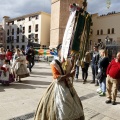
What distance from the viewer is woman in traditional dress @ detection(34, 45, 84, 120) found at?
342cm

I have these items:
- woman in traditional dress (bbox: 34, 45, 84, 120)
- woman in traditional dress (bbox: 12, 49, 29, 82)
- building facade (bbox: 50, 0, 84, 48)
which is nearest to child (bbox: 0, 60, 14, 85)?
woman in traditional dress (bbox: 12, 49, 29, 82)

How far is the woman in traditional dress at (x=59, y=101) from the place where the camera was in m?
3.42

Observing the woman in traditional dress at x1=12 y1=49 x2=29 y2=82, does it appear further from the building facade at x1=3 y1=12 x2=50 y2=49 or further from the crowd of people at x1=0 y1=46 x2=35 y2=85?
the building facade at x1=3 y1=12 x2=50 y2=49

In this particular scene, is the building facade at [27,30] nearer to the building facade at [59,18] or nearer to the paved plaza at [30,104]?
the building facade at [59,18]

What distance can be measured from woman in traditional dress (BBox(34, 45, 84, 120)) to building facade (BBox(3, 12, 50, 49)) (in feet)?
118

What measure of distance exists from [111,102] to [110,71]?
3.19ft

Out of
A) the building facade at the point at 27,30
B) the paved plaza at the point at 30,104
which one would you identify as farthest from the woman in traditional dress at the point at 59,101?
the building facade at the point at 27,30

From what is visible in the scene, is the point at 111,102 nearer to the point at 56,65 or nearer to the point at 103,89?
the point at 103,89

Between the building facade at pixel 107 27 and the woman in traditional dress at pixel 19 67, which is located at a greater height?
the building facade at pixel 107 27

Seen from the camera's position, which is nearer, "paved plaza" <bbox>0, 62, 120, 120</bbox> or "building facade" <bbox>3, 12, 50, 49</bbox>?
"paved plaza" <bbox>0, 62, 120, 120</bbox>

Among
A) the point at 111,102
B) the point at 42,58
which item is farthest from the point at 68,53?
the point at 42,58

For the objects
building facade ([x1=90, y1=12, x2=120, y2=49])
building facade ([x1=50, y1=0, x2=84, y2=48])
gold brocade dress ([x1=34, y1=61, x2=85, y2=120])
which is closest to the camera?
gold brocade dress ([x1=34, y1=61, x2=85, y2=120])

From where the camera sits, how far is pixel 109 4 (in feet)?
17.8

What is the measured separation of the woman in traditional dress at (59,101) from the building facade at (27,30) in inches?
1419
